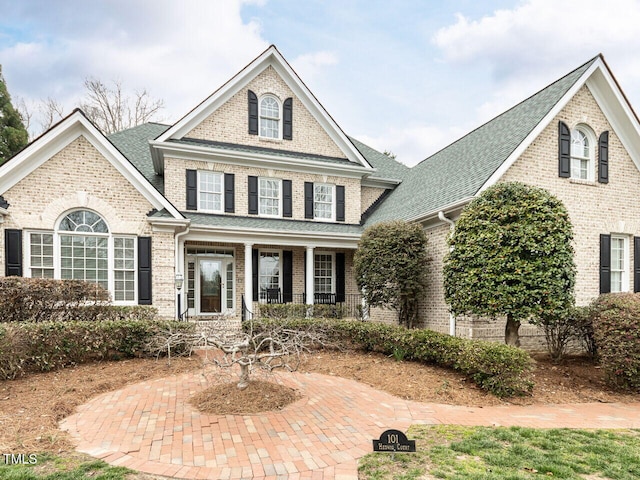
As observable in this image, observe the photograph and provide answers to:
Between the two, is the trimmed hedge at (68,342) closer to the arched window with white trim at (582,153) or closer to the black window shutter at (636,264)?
the arched window with white trim at (582,153)

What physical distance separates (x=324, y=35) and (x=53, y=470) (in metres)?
13.9

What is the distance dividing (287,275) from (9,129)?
20091 mm

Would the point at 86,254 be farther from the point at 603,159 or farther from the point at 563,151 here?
the point at 603,159

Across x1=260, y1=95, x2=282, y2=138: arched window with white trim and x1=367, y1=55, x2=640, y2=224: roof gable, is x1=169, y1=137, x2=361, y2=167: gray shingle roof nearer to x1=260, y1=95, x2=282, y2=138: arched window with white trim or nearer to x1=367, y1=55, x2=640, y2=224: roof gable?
x1=260, y1=95, x2=282, y2=138: arched window with white trim

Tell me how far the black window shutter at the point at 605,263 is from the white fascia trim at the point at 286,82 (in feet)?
27.1

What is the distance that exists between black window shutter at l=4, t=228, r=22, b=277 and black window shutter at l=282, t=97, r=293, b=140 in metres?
9.02

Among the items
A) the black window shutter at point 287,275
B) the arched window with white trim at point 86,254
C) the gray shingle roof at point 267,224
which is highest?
the gray shingle roof at point 267,224

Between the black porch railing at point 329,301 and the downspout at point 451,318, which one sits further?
the black porch railing at point 329,301

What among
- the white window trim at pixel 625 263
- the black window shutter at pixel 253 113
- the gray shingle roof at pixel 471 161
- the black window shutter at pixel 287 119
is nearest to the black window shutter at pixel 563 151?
the gray shingle roof at pixel 471 161

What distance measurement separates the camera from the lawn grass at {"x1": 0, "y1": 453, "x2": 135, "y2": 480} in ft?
11.1

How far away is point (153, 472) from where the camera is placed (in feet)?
11.6

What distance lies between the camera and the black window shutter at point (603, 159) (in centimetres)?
1079

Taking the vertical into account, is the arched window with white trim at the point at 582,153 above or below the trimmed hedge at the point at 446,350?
above

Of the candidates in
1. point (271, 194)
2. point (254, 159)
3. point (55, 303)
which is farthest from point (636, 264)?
point (55, 303)
